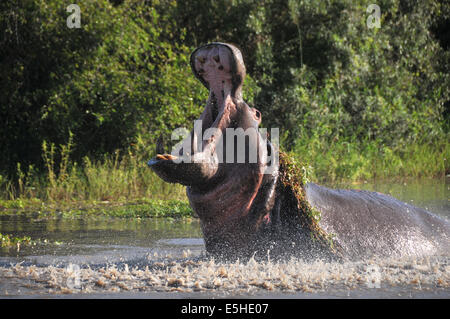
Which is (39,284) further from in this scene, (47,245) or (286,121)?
(286,121)

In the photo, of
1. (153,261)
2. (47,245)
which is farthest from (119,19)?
(153,261)

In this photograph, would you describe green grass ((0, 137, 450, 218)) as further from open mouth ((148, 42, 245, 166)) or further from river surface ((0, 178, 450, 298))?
open mouth ((148, 42, 245, 166))

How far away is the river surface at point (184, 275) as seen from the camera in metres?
4.03

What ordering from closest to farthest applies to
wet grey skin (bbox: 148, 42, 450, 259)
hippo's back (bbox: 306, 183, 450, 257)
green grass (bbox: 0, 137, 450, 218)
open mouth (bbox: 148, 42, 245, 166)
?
1. wet grey skin (bbox: 148, 42, 450, 259)
2. open mouth (bbox: 148, 42, 245, 166)
3. hippo's back (bbox: 306, 183, 450, 257)
4. green grass (bbox: 0, 137, 450, 218)

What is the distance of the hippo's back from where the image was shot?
471 centimetres

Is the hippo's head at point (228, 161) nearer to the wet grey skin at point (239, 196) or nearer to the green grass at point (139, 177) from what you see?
the wet grey skin at point (239, 196)

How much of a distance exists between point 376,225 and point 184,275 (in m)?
1.43

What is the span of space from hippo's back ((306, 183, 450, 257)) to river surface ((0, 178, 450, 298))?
10cm

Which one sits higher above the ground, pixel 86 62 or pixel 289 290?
pixel 86 62

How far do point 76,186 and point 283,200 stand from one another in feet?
21.5

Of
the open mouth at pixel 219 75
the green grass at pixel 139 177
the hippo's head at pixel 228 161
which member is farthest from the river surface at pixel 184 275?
the green grass at pixel 139 177

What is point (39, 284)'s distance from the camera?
431 cm

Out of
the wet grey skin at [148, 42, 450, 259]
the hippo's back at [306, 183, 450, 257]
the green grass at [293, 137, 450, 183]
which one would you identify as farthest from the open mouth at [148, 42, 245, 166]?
the green grass at [293, 137, 450, 183]

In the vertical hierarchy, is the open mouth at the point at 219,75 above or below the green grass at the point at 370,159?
above
